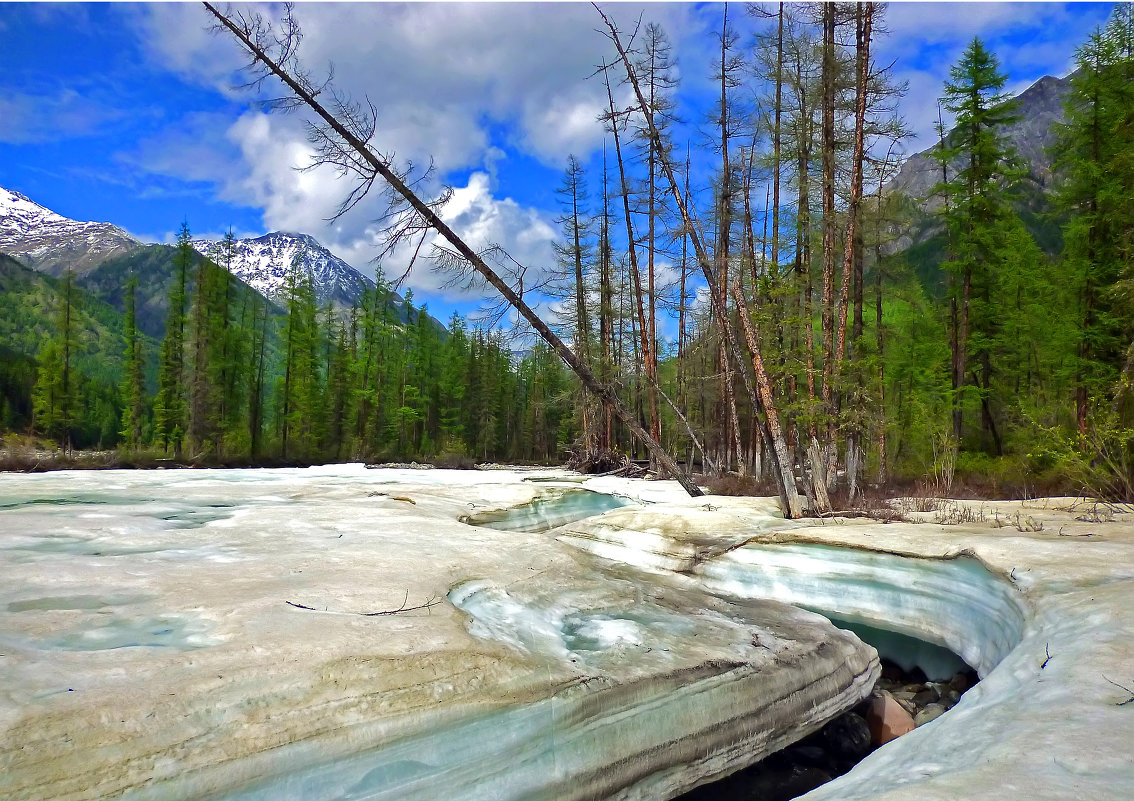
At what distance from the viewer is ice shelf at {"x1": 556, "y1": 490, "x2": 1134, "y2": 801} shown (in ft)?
6.11

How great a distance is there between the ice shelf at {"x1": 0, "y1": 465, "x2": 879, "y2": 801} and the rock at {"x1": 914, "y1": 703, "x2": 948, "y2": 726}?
40cm

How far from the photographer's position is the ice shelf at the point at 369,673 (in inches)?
77.4

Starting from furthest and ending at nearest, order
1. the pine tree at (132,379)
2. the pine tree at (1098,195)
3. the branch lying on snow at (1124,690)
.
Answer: the pine tree at (132,379) < the pine tree at (1098,195) < the branch lying on snow at (1124,690)

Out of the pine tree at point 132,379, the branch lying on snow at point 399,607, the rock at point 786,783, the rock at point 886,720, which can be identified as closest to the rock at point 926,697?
the rock at point 886,720

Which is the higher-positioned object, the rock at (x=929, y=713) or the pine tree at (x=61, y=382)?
the pine tree at (x=61, y=382)

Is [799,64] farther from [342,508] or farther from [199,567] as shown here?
[199,567]

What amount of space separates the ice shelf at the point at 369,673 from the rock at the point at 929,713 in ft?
1.30

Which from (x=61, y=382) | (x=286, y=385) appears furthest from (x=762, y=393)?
(x=61, y=382)

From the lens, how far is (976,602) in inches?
185

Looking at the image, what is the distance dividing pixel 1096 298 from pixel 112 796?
23316 millimetres

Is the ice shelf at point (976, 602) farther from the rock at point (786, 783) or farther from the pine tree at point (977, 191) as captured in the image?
the pine tree at point (977, 191)

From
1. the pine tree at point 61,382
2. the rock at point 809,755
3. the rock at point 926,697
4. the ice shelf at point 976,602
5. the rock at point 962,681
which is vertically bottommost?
the rock at point 926,697

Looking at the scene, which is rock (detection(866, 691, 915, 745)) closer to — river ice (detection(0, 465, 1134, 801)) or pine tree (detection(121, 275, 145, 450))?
river ice (detection(0, 465, 1134, 801))

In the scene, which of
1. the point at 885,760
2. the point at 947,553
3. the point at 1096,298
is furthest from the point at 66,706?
the point at 1096,298
